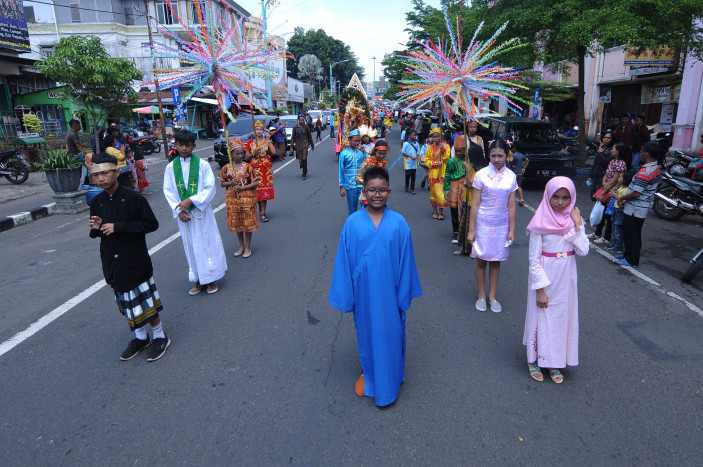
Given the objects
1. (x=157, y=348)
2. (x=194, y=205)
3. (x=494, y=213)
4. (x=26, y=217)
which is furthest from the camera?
(x=26, y=217)

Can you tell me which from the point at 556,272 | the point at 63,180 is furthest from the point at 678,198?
the point at 63,180

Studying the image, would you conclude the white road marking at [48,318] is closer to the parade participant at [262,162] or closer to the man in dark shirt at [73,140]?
the parade participant at [262,162]

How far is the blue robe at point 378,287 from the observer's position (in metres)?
2.95

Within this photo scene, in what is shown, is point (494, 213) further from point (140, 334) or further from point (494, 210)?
point (140, 334)

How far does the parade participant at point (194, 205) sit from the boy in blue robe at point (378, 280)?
2352 mm

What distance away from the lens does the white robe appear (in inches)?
191

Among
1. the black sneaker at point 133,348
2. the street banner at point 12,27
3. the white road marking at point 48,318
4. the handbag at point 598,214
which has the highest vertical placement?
the street banner at point 12,27

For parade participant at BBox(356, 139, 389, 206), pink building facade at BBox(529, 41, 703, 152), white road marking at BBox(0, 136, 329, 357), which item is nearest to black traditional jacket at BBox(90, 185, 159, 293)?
white road marking at BBox(0, 136, 329, 357)

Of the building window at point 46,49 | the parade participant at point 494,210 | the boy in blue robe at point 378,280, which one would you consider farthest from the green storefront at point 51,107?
the boy in blue robe at point 378,280

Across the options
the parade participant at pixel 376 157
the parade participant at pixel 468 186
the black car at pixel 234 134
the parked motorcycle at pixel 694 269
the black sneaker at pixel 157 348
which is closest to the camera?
the black sneaker at pixel 157 348

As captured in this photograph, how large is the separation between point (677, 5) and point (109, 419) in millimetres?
12147

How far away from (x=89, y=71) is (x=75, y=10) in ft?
76.7

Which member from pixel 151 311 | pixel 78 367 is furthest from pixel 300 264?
pixel 78 367

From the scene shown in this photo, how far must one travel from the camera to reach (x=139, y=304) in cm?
373
